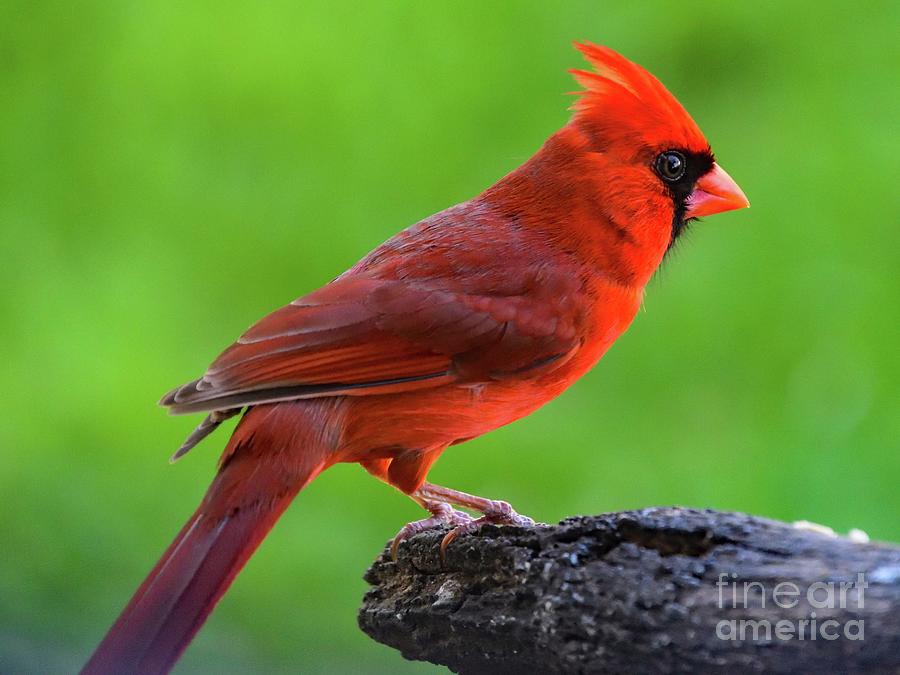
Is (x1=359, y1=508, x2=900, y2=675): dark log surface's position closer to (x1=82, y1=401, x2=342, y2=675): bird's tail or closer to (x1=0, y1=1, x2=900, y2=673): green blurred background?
(x1=82, y1=401, x2=342, y2=675): bird's tail

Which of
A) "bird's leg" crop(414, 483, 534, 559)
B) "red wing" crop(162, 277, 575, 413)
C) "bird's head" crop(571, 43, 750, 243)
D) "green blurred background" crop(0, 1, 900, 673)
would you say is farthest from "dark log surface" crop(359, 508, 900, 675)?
"green blurred background" crop(0, 1, 900, 673)

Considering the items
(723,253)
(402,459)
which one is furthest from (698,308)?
(402,459)

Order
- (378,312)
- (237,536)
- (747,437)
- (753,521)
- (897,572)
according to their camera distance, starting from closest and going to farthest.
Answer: (897,572) → (753,521) → (237,536) → (378,312) → (747,437)

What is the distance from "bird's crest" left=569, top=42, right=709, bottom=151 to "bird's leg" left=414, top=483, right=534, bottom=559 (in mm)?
810

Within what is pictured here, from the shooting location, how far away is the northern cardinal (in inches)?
80.9

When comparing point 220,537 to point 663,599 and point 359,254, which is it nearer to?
point 663,599

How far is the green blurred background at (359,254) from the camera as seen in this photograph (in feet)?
10.4

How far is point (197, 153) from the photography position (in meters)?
3.63

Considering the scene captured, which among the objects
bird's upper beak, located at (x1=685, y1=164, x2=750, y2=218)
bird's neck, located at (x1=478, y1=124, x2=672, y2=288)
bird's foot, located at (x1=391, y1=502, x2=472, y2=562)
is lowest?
bird's foot, located at (x1=391, y1=502, x2=472, y2=562)

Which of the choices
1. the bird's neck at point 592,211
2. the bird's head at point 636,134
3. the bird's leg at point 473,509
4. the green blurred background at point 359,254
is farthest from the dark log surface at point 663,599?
the green blurred background at point 359,254

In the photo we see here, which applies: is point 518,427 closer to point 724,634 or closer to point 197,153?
point 197,153

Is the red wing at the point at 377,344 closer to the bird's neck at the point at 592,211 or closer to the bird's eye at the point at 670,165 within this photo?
the bird's neck at the point at 592,211

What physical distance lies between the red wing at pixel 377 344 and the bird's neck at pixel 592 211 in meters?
0.21

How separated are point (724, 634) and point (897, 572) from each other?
0.73 feet
